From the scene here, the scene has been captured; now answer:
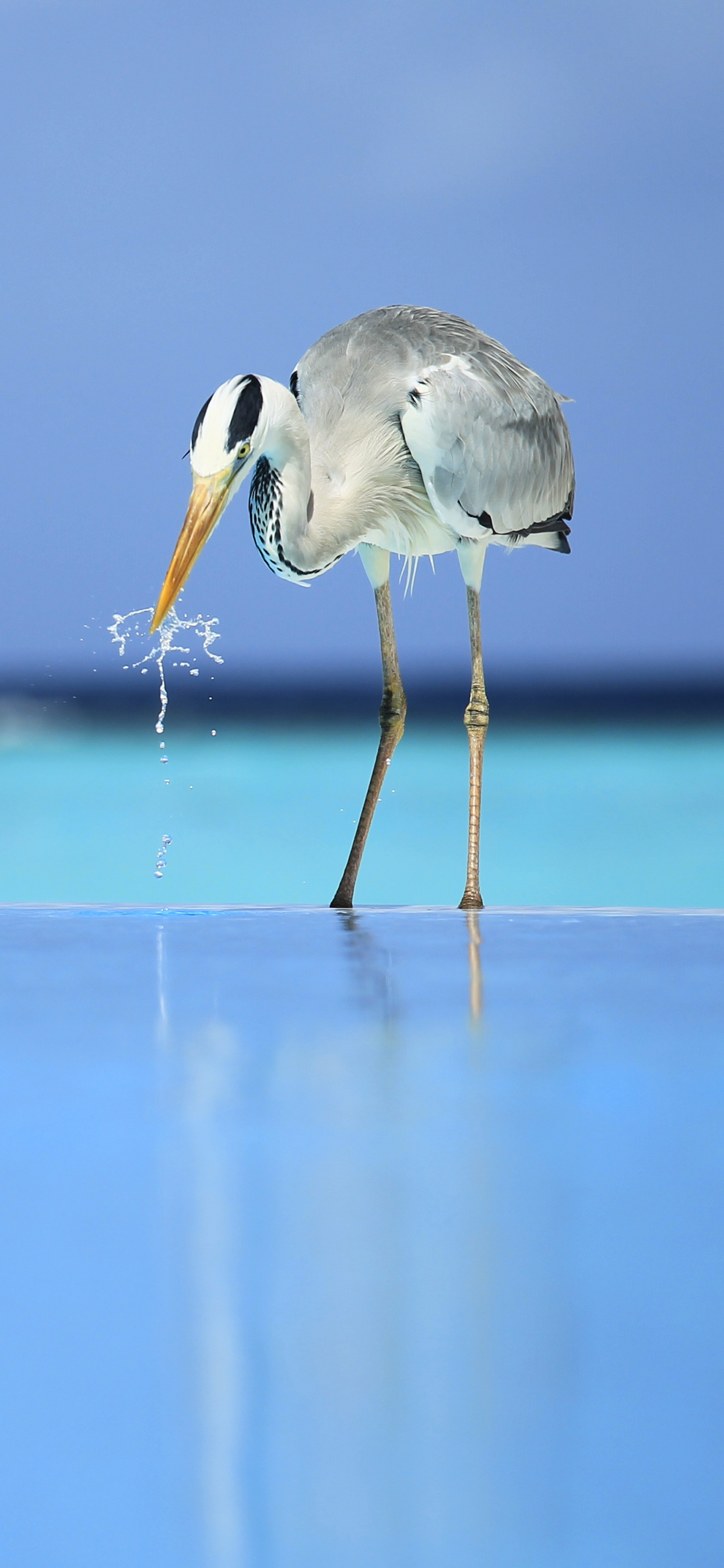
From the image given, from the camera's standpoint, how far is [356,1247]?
28.5 inches

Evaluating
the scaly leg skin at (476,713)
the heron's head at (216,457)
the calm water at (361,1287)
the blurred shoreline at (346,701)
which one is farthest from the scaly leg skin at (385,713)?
the blurred shoreline at (346,701)

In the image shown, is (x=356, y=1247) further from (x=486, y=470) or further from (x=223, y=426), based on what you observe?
(x=486, y=470)

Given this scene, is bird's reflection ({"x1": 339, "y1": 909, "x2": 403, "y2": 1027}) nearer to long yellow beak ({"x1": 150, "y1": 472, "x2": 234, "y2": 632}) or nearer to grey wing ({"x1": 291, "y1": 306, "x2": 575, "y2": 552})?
long yellow beak ({"x1": 150, "y1": 472, "x2": 234, "y2": 632})

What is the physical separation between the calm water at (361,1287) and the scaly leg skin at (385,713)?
72.2 inches

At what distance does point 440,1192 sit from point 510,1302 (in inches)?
4.2

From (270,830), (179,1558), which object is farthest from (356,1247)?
(270,830)

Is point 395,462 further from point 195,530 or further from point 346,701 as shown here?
point 346,701

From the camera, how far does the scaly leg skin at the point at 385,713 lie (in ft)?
9.67

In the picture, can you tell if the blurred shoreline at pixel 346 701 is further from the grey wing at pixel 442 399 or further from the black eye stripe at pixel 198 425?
the black eye stripe at pixel 198 425

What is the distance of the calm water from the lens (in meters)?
0.58

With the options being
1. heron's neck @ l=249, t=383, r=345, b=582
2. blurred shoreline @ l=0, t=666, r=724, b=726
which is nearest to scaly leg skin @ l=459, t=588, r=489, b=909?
heron's neck @ l=249, t=383, r=345, b=582

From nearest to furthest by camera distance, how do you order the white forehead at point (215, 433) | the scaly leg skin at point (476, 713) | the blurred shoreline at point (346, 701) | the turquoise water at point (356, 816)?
the white forehead at point (215, 433)
the scaly leg skin at point (476, 713)
the turquoise water at point (356, 816)
the blurred shoreline at point (346, 701)

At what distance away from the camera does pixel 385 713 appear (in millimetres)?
3104

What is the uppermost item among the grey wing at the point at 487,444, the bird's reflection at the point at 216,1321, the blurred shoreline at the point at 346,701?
the blurred shoreline at the point at 346,701
